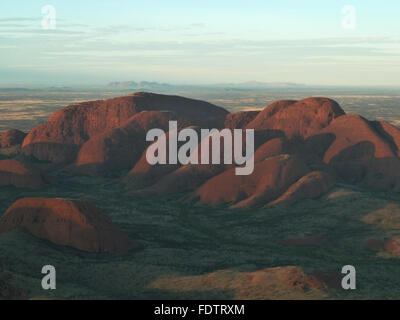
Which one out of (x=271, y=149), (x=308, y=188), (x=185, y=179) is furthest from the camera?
(x=271, y=149)

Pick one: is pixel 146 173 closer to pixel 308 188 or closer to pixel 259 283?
pixel 308 188

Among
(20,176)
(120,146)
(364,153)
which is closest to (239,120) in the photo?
(120,146)

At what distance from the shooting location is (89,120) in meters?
95.6

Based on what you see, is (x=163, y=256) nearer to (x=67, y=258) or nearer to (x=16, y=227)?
(x=67, y=258)

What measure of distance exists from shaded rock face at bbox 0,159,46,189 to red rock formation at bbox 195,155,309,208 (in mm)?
20685

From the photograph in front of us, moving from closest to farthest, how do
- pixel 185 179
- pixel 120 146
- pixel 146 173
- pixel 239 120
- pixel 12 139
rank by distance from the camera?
1. pixel 185 179
2. pixel 146 173
3. pixel 120 146
4. pixel 239 120
5. pixel 12 139

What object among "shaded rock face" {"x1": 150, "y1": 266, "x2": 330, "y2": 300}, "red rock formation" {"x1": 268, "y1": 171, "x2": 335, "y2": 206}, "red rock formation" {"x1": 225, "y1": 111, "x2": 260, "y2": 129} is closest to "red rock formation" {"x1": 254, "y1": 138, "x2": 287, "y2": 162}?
"red rock formation" {"x1": 268, "y1": 171, "x2": 335, "y2": 206}

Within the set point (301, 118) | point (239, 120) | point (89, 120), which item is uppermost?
point (301, 118)

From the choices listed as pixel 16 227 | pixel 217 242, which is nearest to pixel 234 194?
pixel 217 242

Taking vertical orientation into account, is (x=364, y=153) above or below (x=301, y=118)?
below

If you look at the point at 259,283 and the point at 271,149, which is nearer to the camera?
the point at 259,283

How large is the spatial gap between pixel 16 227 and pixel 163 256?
12161 mm

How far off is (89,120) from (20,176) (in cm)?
2885

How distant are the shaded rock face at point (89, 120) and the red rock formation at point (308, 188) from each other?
97.0ft
